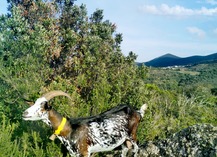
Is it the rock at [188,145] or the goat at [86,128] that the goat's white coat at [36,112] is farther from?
the rock at [188,145]

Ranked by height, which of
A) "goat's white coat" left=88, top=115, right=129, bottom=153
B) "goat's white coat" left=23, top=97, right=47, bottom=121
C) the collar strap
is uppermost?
"goat's white coat" left=23, top=97, right=47, bottom=121

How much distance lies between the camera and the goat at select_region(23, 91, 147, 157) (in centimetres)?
769

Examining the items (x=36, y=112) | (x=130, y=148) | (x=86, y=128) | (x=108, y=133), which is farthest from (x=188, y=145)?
(x=36, y=112)

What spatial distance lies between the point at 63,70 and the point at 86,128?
288 inches

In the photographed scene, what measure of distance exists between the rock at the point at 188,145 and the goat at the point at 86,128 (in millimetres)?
619

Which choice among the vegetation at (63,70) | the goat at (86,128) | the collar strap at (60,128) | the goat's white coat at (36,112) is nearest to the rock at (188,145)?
the goat at (86,128)

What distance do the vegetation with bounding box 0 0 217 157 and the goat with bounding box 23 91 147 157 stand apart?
699mm

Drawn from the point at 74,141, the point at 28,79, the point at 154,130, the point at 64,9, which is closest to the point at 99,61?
the point at 28,79

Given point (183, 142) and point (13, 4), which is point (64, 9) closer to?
point (13, 4)

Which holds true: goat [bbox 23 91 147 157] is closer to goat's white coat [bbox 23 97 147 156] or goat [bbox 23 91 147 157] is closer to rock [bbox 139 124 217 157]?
goat's white coat [bbox 23 97 147 156]

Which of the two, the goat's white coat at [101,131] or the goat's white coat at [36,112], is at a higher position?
the goat's white coat at [36,112]

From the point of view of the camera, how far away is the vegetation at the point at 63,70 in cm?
1054

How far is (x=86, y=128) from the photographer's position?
796cm

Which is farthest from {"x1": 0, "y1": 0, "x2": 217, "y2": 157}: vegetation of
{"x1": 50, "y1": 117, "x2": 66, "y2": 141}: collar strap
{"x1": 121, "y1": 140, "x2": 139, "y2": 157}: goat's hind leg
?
{"x1": 121, "y1": 140, "x2": 139, "y2": 157}: goat's hind leg
